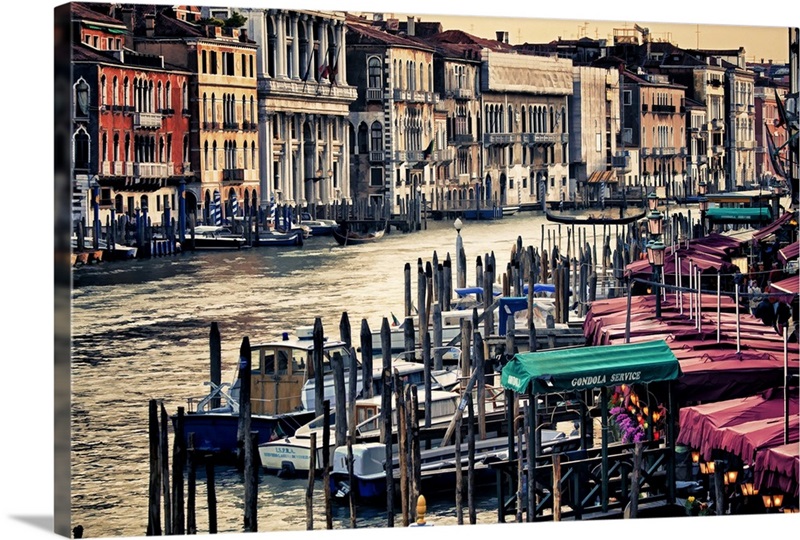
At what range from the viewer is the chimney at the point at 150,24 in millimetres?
9723

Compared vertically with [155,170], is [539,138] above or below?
above

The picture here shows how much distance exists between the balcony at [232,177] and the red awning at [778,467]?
3.48 metres

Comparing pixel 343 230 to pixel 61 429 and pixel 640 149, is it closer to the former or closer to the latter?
pixel 640 149

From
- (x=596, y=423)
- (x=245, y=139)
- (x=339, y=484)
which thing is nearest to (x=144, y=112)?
(x=245, y=139)

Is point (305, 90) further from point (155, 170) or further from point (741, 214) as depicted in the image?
point (741, 214)

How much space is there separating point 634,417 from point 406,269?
5.51ft

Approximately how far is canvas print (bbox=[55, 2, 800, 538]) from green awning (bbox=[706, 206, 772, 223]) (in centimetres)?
3

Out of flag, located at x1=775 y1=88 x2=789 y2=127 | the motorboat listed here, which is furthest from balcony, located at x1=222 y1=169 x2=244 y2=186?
flag, located at x1=775 y1=88 x2=789 y2=127

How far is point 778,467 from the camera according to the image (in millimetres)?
7914

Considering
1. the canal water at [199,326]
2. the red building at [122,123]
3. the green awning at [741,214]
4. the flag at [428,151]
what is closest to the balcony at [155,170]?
the red building at [122,123]

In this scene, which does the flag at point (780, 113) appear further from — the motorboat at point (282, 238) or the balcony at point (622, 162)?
the motorboat at point (282, 238)

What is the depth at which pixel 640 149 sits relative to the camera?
34.6ft

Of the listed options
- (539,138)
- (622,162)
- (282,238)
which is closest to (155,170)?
(282,238)

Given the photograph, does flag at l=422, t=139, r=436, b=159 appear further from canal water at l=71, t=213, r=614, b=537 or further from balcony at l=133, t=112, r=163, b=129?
balcony at l=133, t=112, r=163, b=129
